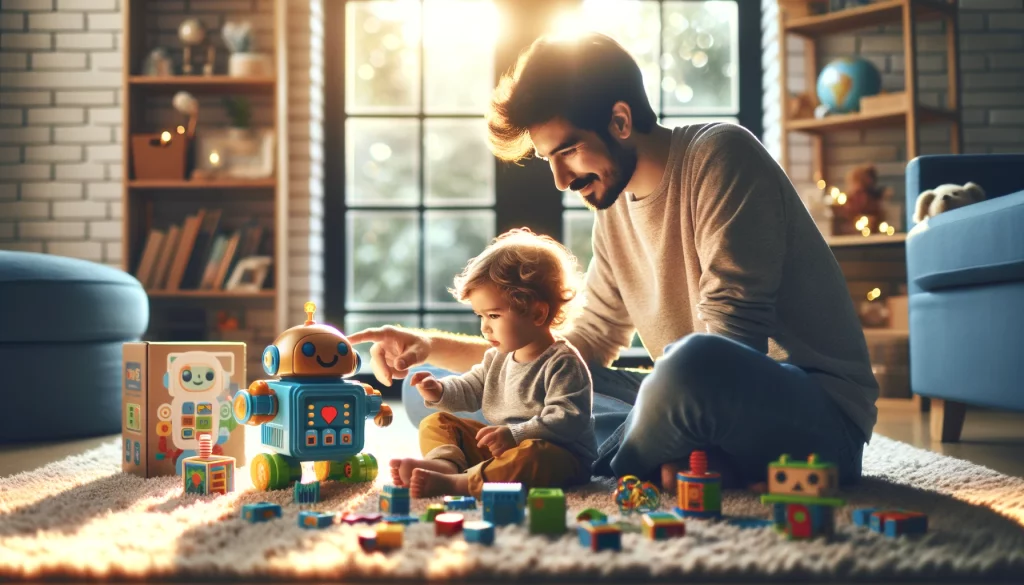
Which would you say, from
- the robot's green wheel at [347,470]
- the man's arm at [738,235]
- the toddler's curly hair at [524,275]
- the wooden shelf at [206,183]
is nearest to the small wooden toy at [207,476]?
the robot's green wheel at [347,470]

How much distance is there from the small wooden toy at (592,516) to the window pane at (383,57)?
294 centimetres

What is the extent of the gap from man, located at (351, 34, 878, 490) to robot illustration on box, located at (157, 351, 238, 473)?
1.13 feet

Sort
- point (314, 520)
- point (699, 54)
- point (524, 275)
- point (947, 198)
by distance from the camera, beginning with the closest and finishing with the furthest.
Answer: point (314, 520) < point (524, 275) < point (947, 198) < point (699, 54)

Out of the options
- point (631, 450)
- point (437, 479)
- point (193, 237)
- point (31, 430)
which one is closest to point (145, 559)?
point (437, 479)

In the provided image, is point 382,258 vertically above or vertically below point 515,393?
above

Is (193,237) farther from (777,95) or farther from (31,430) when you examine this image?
(777,95)

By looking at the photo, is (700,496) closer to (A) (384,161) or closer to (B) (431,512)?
(B) (431,512)

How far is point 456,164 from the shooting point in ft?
12.9

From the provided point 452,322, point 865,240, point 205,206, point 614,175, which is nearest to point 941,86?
point 865,240

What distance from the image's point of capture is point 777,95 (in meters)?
3.69

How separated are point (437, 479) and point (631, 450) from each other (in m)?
0.32

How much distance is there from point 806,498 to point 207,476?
37.5 inches

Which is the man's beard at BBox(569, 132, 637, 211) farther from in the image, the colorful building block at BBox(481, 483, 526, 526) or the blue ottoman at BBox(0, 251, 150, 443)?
the blue ottoman at BBox(0, 251, 150, 443)

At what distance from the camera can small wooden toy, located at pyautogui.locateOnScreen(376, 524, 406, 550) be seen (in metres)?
1.07
